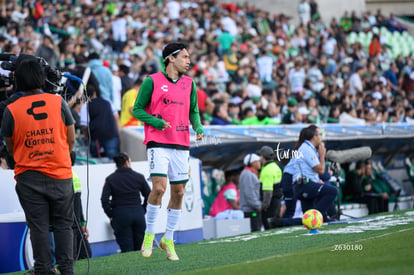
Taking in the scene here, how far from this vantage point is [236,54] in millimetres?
26312

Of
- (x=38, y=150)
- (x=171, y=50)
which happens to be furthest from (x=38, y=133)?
(x=171, y=50)

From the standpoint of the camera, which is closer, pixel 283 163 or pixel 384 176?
pixel 283 163

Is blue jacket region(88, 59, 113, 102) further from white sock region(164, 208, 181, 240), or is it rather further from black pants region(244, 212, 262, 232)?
white sock region(164, 208, 181, 240)

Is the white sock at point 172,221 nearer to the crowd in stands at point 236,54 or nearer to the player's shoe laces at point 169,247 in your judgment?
the player's shoe laces at point 169,247

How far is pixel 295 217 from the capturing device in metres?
15.3

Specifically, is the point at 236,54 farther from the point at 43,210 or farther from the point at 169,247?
the point at 43,210

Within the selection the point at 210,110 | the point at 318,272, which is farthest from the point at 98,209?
the point at 318,272

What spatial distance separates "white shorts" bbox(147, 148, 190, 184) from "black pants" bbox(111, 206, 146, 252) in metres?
3.90

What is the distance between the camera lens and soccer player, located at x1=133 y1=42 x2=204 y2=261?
29.3 ft

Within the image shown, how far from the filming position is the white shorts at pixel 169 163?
888cm

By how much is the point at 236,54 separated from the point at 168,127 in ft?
57.8

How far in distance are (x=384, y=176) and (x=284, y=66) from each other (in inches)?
282

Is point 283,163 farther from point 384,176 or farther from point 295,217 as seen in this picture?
point 384,176

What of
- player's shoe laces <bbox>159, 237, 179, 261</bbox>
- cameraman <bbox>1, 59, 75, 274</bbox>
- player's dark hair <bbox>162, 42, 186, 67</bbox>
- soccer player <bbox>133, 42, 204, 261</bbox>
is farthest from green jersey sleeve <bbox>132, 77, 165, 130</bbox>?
cameraman <bbox>1, 59, 75, 274</bbox>
